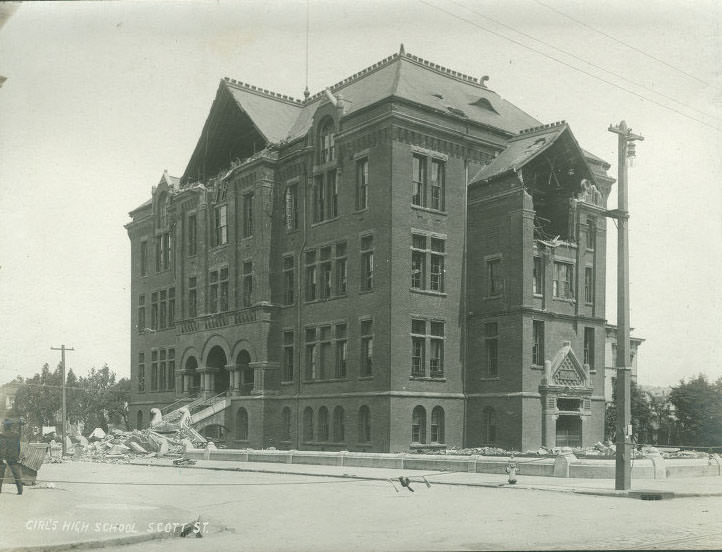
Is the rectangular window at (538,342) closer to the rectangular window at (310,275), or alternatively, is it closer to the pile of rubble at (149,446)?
the rectangular window at (310,275)

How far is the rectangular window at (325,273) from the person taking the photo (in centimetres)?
4153

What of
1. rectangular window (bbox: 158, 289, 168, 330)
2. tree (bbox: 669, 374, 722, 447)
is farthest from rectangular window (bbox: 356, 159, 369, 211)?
tree (bbox: 669, 374, 722, 447)

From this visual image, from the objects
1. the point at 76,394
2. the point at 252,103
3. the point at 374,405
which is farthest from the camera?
the point at 76,394

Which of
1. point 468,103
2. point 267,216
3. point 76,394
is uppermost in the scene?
point 468,103

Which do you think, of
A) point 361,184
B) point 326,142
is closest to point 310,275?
point 361,184

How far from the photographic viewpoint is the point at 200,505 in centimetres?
1798

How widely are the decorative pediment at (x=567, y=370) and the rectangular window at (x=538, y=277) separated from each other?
9.51ft

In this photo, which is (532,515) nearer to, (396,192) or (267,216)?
(396,192)

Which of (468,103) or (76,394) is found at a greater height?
(468,103)

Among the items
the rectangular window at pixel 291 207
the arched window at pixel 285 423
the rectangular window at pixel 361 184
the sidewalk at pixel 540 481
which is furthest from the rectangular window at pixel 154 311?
the sidewalk at pixel 540 481

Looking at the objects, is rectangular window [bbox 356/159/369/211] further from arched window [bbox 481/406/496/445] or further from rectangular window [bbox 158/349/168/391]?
rectangular window [bbox 158/349/168/391]

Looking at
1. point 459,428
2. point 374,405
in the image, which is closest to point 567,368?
point 459,428

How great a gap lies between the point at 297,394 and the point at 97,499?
24.0 meters

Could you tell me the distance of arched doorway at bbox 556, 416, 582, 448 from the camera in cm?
3919
